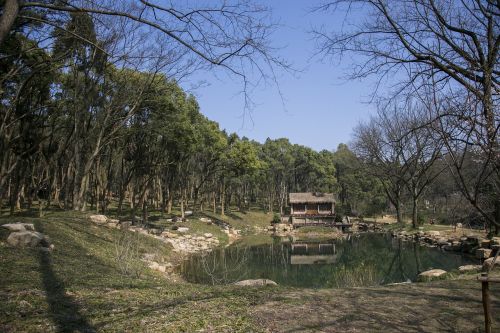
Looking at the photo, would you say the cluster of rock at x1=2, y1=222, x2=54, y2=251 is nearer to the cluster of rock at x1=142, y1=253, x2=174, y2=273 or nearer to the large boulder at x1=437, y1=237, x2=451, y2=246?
the cluster of rock at x1=142, y1=253, x2=174, y2=273

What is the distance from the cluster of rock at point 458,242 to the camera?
17.4 m

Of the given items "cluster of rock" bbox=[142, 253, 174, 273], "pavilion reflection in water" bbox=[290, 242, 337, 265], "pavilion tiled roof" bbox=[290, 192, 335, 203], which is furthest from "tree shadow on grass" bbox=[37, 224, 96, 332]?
"pavilion tiled roof" bbox=[290, 192, 335, 203]

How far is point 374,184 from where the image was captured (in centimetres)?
5100

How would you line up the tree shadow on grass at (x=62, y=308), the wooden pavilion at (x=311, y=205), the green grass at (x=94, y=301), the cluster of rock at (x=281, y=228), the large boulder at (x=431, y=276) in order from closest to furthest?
the tree shadow on grass at (x=62, y=308) → the green grass at (x=94, y=301) → the large boulder at (x=431, y=276) → the cluster of rock at (x=281, y=228) → the wooden pavilion at (x=311, y=205)

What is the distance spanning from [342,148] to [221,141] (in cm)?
4118

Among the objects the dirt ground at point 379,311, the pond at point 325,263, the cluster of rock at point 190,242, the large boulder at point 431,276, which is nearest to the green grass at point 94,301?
the dirt ground at point 379,311

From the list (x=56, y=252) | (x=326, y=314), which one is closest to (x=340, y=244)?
(x=56, y=252)

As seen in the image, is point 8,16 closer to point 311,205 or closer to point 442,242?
point 442,242

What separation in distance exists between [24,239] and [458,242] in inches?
882

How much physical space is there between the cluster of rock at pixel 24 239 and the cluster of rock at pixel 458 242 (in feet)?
50.3

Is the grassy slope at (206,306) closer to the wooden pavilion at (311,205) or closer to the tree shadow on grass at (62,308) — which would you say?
the tree shadow on grass at (62,308)

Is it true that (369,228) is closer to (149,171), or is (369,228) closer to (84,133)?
(149,171)

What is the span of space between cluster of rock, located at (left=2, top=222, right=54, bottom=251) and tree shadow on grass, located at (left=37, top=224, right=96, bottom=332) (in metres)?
2.78

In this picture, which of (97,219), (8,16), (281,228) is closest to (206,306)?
(8,16)
